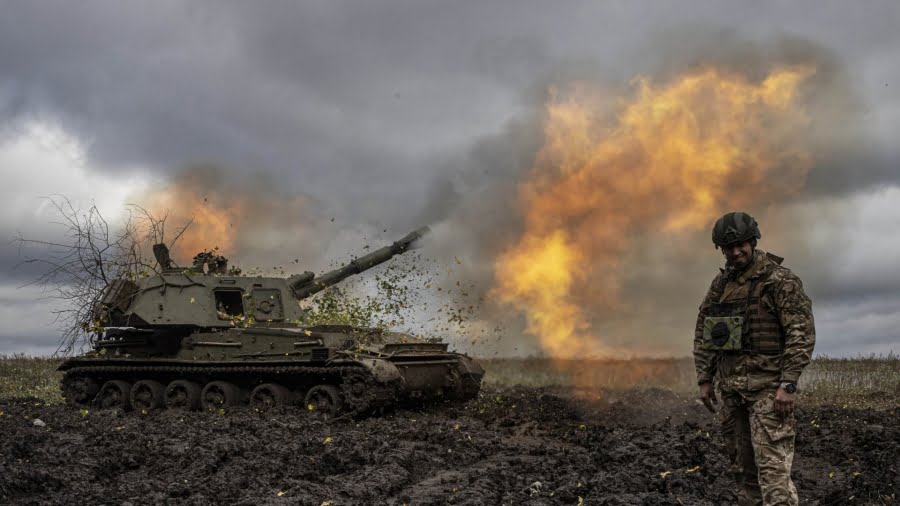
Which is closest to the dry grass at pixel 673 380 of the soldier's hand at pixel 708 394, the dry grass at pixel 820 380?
the dry grass at pixel 820 380

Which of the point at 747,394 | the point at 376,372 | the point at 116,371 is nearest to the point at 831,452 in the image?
the point at 747,394

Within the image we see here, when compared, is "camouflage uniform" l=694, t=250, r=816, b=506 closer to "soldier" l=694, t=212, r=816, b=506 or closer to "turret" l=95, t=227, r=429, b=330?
"soldier" l=694, t=212, r=816, b=506

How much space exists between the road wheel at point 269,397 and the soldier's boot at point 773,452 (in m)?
10.1

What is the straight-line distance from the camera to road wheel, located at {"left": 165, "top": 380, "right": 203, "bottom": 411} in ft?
53.6

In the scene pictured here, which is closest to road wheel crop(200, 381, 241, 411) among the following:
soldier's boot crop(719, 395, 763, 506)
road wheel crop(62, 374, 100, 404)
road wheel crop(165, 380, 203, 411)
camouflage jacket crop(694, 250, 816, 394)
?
road wheel crop(165, 380, 203, 411)

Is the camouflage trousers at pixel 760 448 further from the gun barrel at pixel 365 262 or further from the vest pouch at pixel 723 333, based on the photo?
the gun barrel at pixel 365 262

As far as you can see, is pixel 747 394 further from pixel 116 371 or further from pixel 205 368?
pixel 116 371

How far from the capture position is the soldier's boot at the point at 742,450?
6.97 meters

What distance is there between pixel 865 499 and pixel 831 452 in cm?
247

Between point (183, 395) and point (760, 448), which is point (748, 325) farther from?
point (183, 395)

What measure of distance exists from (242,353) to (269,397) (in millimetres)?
1074

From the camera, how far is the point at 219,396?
16016mm

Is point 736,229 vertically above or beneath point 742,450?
above

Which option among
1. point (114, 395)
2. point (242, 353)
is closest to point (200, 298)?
point (242, 353)
